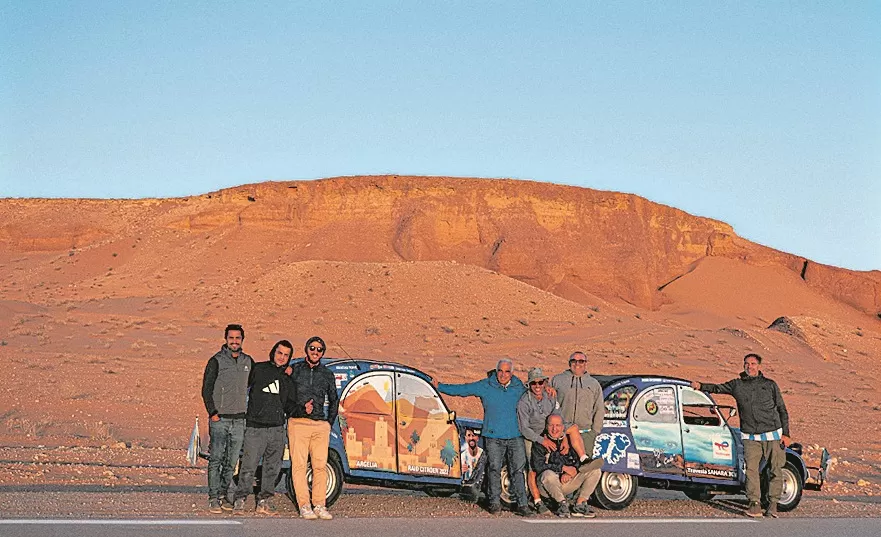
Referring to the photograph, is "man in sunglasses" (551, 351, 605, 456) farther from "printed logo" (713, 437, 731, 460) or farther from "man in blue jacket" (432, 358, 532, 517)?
"printed logo" (713, 437, 731, 460)

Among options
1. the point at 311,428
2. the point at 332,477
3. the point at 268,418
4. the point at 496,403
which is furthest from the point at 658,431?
the point at 268,418

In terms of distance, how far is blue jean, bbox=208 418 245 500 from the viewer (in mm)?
10773

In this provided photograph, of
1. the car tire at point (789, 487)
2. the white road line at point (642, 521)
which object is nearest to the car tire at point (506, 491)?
the white road line at point (642, 521)

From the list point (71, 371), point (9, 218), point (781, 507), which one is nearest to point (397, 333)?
point (71, 371)

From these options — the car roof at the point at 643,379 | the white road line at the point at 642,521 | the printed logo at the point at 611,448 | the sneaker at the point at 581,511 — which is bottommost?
the white road line at the point at 642,521

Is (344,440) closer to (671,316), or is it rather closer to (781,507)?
(781,507)

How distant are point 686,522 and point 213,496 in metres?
4.84

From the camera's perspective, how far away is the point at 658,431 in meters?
12.0

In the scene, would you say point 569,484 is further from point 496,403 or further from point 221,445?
point 221,445

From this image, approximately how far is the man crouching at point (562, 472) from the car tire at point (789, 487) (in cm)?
228

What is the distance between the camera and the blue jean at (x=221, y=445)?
35.3 feet

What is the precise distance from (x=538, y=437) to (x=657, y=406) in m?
1.60

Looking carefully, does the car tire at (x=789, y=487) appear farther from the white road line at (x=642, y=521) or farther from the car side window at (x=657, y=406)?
the car side window at (x=657, y=406)

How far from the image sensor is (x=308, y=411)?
10453 mm
